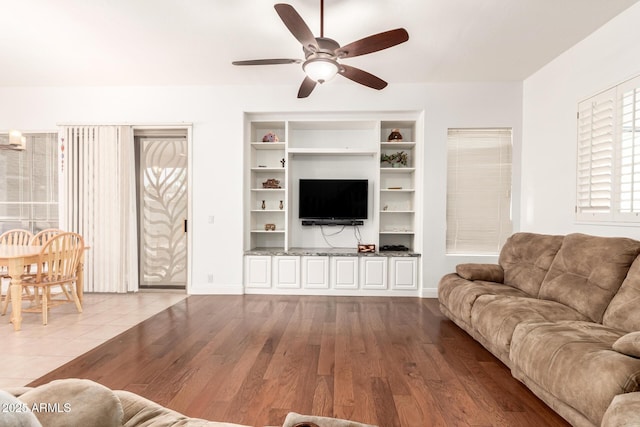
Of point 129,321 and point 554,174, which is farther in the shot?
point 554,174

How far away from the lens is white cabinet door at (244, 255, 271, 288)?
4844 mm

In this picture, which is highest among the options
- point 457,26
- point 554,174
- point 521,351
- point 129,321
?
point 457,26

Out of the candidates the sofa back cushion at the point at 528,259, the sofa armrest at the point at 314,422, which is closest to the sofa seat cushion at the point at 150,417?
the sofa armrest at the point at 314,422

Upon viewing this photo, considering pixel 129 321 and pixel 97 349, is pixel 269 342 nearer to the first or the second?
pixel 97 349

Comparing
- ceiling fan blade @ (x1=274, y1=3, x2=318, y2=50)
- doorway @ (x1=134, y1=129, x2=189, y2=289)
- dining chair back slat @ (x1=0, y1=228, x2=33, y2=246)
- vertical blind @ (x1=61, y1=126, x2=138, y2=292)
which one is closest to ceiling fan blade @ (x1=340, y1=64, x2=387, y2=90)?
ceiling fan blade @ (x1=274, y1=3, x2=318, y2=50)

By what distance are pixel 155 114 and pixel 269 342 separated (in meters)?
3.76

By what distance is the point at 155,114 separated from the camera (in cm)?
488

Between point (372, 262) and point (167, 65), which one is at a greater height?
point (167, 65)

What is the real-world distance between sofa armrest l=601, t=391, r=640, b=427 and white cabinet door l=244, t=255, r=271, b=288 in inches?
155

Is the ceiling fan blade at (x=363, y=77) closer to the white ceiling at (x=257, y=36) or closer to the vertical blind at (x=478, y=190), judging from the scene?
the white ceiling at (x=257, y=36)

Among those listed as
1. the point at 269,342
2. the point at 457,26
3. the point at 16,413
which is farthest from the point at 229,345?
the point at 457,26

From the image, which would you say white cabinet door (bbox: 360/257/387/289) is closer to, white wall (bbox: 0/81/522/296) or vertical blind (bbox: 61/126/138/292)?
white wall (bbox: 0/81/522/296)

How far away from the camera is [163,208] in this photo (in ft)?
16.7

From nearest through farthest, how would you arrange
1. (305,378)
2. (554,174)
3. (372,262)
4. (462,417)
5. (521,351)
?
(462,417)
(521,351)
(305,378)
(554,174)
(372,262)
